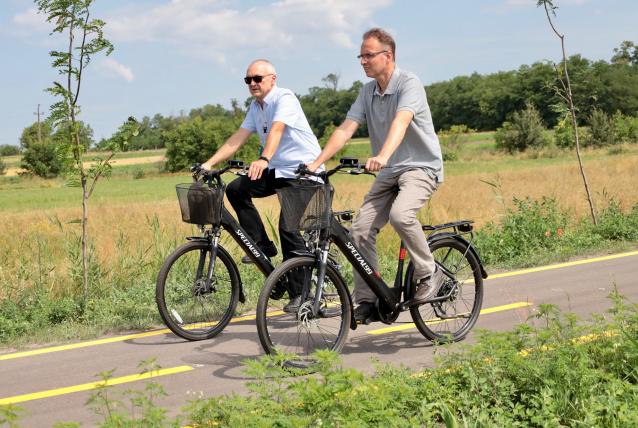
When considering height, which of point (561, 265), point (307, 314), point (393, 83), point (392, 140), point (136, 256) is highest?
point (393, 83)

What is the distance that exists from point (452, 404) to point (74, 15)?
17.2 feet

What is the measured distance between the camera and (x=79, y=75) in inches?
302

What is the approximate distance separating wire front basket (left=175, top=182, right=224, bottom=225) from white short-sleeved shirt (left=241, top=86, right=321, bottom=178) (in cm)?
82

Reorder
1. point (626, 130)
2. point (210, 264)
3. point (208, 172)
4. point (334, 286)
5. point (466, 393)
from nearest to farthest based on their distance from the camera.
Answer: point (466, 393) < point (334, 286) < point (208, 172) < point (210, 264) < point (626, 130)

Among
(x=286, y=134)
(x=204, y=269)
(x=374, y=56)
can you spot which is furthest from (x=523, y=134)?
(x=374, y=56)

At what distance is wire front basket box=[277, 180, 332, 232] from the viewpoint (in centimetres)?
520

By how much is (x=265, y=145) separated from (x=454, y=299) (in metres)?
1.87

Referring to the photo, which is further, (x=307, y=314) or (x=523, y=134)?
(x=523, y=134)

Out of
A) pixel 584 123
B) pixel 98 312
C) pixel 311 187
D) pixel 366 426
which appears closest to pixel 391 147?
pixel 311 187

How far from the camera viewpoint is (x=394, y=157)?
6.03 meters

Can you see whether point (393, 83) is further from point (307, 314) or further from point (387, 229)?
point (387, 229)

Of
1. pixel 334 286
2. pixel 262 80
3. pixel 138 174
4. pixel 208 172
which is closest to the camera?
pixel 334 286

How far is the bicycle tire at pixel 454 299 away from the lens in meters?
6.27

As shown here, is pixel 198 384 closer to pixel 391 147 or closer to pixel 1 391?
pixel 1 391
